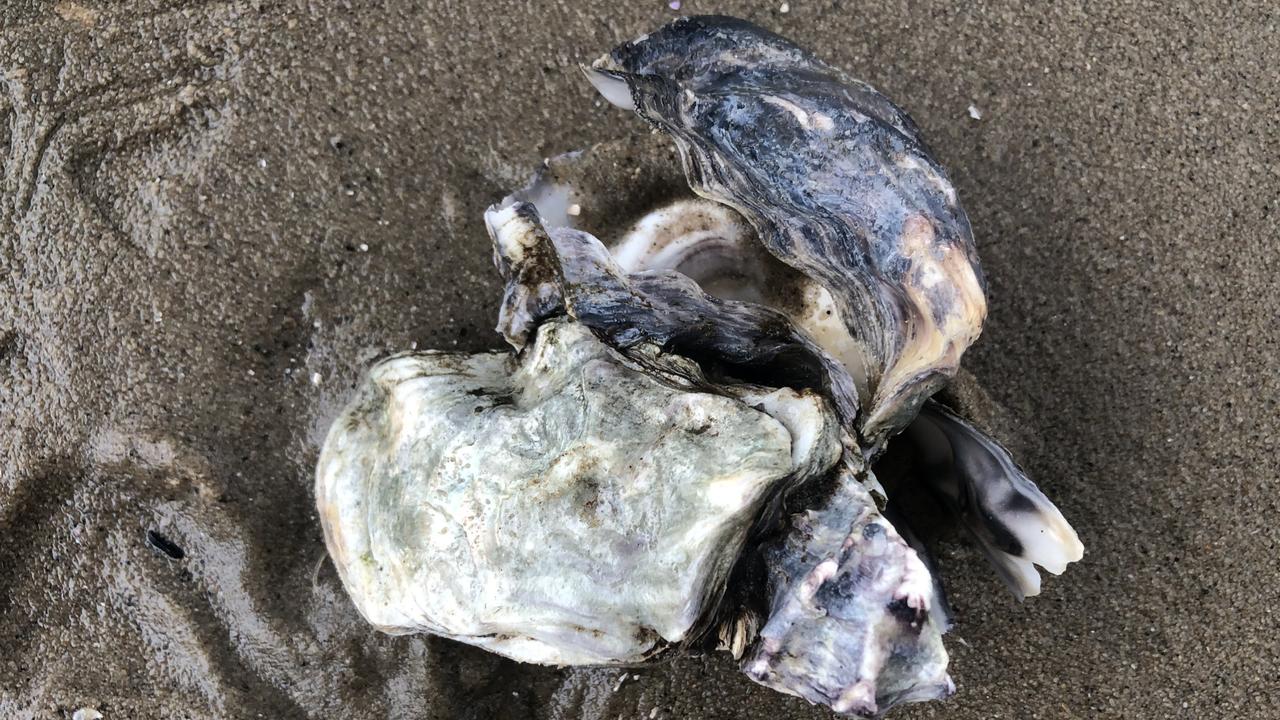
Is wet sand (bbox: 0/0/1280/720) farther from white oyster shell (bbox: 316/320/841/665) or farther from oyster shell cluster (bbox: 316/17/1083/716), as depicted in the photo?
white oyster shell (bbox: 316/320/841/665)

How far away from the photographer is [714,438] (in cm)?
141

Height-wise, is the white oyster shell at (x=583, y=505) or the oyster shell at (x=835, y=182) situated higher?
the oyster shell at (x=835, y=182)

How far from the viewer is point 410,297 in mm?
2055

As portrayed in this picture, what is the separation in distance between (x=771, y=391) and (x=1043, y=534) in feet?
2.04

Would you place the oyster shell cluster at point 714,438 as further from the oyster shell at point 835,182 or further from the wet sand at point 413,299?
the wet sand at point 413,299

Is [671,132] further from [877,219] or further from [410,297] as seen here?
[410,297]

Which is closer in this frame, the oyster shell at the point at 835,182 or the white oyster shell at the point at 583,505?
the white oyster shell at the point at 583,505

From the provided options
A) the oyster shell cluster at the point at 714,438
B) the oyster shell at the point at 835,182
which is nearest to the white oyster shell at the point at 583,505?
the oyster shell cluster at the point at 714,438

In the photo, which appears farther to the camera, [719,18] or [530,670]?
[530,670]

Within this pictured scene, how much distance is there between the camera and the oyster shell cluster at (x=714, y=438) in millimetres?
1393

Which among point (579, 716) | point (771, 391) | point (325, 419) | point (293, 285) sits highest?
point (771, 391)

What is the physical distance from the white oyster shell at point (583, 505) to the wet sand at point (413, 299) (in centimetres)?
65

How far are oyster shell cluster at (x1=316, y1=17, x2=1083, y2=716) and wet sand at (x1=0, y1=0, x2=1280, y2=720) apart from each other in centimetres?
38

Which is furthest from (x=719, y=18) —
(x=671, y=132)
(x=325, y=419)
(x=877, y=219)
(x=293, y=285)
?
(x=325, y=419)
